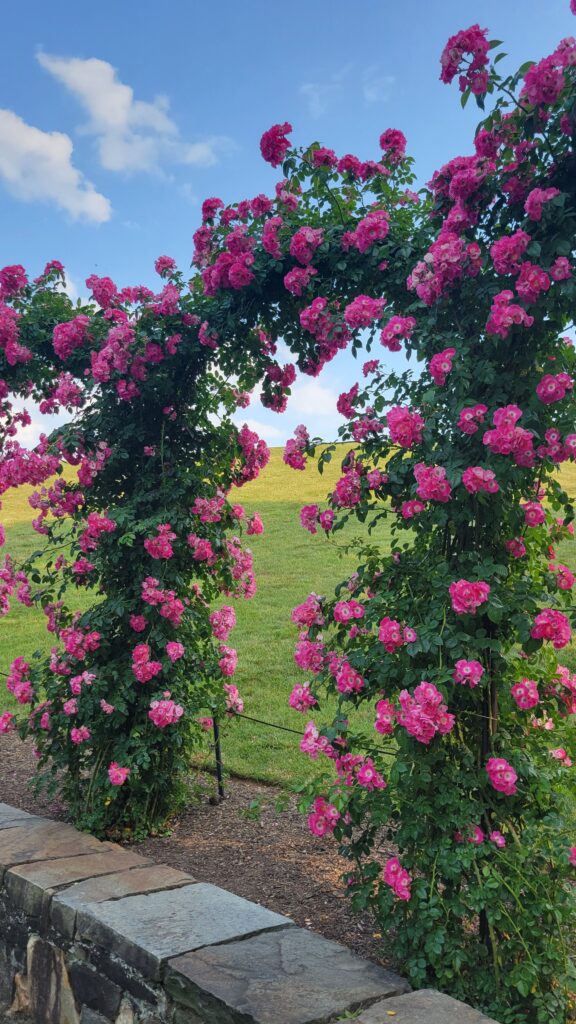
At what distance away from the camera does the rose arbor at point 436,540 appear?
2.56 m

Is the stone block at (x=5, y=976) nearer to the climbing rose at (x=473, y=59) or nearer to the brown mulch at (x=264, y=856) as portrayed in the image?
the brown mulch at (x=264, y=856)

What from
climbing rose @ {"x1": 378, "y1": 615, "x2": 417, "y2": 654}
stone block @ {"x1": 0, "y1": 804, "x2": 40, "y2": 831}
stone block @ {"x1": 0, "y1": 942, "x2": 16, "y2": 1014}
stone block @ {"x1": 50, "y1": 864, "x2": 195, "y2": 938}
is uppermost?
climbing rose @ {"x1": 378, "y1": 615, "x2": 417, "y2": 654}

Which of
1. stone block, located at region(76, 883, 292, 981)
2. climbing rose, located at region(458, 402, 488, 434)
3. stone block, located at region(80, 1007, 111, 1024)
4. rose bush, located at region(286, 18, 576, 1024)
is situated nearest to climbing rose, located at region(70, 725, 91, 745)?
stone block, located at region(76, 883, 292, 981)

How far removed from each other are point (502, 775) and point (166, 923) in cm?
122

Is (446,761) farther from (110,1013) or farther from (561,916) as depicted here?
(110,1013)

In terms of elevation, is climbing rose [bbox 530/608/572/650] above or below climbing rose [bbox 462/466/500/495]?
below

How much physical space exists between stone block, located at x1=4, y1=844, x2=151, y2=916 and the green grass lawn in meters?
1.31

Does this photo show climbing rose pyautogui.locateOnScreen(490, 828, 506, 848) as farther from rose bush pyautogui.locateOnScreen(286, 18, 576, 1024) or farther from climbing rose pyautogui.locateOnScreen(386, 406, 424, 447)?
climbing rose pyautogui.locateOnScreen(386, 406, 424, 447)

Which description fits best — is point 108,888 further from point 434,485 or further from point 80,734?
point 434,485

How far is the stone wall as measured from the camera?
228cm

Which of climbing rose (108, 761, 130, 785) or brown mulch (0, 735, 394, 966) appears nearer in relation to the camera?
brown mulch (0, 735, 394, 966)

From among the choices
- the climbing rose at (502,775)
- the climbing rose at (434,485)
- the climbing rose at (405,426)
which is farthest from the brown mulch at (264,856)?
the climbing rose at (405,426)

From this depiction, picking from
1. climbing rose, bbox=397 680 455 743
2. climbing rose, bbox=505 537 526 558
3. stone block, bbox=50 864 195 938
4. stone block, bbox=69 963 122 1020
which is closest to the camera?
climbing rose, bbox=397 680 455 743

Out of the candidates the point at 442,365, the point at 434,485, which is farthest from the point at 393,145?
the point at 434,485
